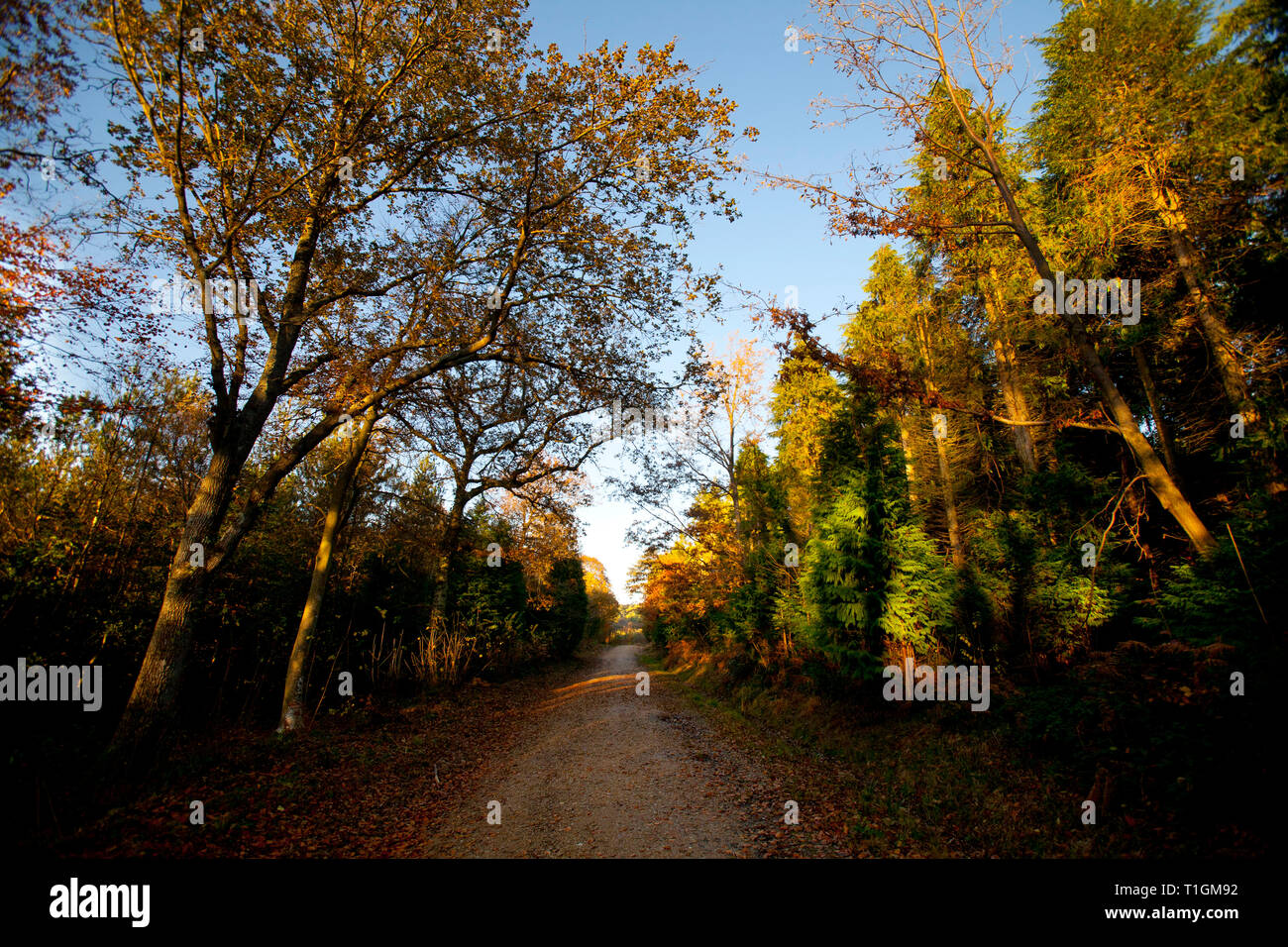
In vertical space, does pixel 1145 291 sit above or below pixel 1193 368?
above

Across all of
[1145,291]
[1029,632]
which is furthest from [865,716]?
[1145,291]

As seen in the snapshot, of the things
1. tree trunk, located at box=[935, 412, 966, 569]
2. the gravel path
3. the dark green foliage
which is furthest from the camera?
the dark green foliage

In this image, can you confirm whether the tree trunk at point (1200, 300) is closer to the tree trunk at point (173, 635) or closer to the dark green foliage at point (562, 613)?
the tree trunk at point (173, 635)

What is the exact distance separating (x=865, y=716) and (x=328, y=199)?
582 inches

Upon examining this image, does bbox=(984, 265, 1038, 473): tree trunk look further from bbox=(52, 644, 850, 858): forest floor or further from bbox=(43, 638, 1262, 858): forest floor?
bbox=(52, 644, 850, 858): forest floor

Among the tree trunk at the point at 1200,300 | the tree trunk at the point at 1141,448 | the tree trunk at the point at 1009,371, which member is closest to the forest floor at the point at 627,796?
the tree trunk at the point at 1141,448

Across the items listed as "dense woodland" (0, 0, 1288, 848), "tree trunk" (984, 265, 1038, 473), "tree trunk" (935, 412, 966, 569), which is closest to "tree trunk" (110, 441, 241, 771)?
"dense woodland" (0, 0, 1288, 848)

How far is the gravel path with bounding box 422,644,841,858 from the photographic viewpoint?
5727 millimetres

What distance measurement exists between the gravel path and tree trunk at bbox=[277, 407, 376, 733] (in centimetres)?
421

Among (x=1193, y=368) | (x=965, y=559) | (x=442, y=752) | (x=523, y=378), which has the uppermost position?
(x=523, y=378)

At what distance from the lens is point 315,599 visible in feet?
34.6

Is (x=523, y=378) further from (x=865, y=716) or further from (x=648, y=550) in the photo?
(x=865, y=716)

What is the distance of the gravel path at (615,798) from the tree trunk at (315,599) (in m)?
4.21
